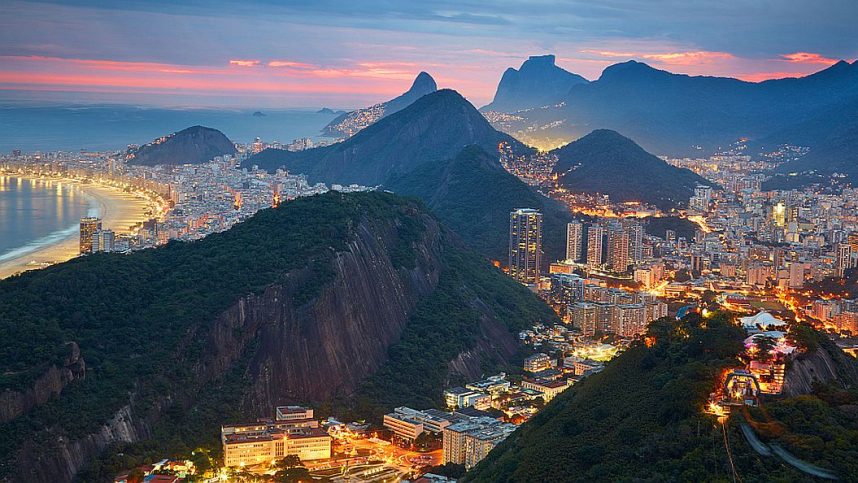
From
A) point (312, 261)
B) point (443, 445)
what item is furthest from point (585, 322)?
point (443, 445)

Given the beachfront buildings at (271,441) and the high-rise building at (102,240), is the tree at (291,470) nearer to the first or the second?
the beachfront buildings at (271,441)

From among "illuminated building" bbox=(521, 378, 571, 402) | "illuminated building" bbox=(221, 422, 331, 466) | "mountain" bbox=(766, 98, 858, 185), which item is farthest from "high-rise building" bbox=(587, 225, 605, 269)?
"mountain" bbox=(766, 98, 858, 185)

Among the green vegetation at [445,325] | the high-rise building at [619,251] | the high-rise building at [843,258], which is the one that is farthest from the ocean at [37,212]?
the high-rise building at [843,258]

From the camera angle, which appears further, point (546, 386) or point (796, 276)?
point (796, 276)

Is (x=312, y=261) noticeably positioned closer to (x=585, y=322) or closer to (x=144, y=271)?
(x=144, y=271)

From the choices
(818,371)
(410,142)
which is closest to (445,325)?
(818,371)

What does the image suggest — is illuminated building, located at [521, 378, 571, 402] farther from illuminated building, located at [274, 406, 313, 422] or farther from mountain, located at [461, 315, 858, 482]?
mountain, located at [461, 315, 858, 482]

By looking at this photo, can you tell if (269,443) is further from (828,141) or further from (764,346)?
(828,141)
